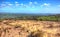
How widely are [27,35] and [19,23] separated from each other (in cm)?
39

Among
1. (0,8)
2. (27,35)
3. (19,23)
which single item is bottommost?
(27,35)

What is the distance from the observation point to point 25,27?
3773 millimetres

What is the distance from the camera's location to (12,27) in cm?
391

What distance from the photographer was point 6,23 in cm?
399

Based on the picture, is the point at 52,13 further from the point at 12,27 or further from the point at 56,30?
the point at 12,27

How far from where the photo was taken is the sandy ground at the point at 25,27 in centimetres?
361

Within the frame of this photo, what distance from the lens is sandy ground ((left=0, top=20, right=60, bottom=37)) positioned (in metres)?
3.61

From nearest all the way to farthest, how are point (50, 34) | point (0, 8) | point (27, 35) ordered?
point (50, 34), point (27, 35), point (0, 8)

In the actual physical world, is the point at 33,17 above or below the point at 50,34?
above

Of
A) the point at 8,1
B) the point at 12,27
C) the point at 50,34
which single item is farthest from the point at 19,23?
the point at 50,34

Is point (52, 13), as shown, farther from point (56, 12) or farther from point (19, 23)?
point (19, 23)

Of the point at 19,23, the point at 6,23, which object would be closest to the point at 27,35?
the point at 19,23

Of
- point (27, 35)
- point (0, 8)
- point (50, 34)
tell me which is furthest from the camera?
point (0, 8)

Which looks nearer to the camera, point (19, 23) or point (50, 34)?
point (50, 34)
